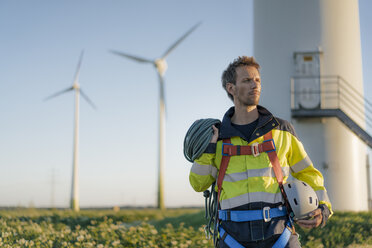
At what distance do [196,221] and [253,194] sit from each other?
1023 centimetres

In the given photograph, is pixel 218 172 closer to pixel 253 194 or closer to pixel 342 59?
pixel 253 194

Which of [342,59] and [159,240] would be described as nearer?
[159,240]

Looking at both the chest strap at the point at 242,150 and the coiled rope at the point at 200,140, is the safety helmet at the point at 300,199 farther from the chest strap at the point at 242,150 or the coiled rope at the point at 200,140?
the coiled rope at the point at 200,140

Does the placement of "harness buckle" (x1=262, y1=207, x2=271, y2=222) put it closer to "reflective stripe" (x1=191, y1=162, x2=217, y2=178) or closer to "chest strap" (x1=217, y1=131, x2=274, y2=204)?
"chest strap" (x1=217, y1=131, x2=274, y2=204)

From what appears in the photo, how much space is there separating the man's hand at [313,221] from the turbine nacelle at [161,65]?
2723 cm

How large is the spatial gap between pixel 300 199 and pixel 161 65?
27.8m

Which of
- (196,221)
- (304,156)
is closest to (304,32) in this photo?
(196,221)

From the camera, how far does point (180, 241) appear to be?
28.6 feet

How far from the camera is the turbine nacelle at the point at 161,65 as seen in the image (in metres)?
30.8

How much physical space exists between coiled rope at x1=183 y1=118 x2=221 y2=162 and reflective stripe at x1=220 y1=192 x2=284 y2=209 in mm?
464

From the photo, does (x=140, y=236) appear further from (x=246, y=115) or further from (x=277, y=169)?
(x=277, y=169)

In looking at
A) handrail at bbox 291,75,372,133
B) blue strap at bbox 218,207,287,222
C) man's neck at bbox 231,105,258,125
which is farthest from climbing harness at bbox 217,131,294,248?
handrail at bbox 291,75,372,133

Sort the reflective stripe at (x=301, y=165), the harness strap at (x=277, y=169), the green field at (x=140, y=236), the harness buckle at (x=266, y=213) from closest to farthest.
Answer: the harness buckle at (x=266, y=213) → the harness strap at (x=277, y=169) → the reflective stripe at (x=301, y=165) → the green field at (x=140, y=236)

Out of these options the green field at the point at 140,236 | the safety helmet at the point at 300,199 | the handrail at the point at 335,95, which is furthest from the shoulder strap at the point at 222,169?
the handrail at the point at 335,95
